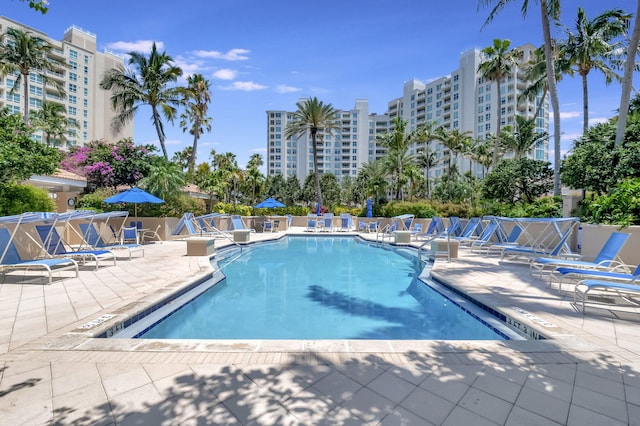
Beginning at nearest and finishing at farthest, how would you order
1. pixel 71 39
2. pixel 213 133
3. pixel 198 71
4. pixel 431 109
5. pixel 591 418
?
pixel 591 418 < pixel 198 71 < pixel 213 133 < pixel 71 39 < pixel 431 109

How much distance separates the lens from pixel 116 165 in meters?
21.5

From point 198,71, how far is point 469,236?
27.5 meters

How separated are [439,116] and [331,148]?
30.8 m

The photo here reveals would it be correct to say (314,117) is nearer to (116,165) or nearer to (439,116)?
(116,165)

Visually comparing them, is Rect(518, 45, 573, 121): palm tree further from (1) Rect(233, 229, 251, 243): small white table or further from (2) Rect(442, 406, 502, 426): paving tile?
(2) Rect(442, 406, 502, 426): paving tile

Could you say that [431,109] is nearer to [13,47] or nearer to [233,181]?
[233,181]

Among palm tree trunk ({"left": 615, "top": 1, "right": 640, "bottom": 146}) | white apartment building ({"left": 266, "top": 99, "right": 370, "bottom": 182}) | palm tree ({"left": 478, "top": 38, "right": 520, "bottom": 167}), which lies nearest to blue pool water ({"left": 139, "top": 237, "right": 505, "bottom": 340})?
palm tree trunk ({"left": 615, "top": 1, "right": 640, "bottom": 146})

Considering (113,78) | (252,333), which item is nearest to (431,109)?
(113,78)

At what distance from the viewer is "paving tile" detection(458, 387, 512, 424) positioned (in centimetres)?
245

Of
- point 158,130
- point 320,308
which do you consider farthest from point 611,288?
point 158,130

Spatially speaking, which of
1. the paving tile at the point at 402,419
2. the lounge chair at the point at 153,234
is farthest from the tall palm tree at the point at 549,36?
the lounge chair at the point at 153,234

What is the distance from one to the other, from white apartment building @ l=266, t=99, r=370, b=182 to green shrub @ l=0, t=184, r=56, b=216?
274 ft

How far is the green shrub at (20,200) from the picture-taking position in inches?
391

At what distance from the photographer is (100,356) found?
3400 millimetres
